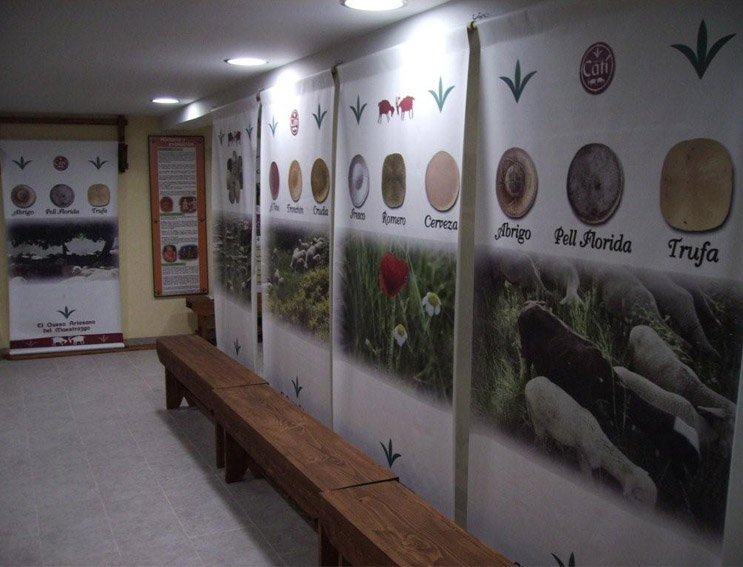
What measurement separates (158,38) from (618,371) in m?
2.70

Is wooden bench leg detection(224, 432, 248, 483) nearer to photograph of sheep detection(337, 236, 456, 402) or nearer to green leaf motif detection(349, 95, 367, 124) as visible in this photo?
photograph of sheep detection(337, 236, 456, 402)

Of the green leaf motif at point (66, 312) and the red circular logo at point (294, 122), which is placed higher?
the red circular logo at point (294, 122)

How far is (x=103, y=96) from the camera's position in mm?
5906

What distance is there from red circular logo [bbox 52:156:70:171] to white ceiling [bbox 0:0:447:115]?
2.00 meters

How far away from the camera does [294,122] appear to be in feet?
13.9

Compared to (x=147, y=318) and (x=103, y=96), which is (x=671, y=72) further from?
(x=147, y=318)

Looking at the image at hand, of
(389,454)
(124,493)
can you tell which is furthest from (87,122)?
(389,454)

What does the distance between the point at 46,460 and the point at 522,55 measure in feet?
13.1

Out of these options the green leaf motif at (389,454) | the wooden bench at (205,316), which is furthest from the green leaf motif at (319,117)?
the wooden bench at (205,316)

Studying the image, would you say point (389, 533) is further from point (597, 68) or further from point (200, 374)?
point (200, 374)

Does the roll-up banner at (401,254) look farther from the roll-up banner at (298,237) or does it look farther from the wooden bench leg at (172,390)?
the wooden bench leg at (172,390)

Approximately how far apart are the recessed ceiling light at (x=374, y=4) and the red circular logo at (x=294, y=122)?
1.37m

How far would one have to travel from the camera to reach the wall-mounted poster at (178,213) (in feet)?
25.7

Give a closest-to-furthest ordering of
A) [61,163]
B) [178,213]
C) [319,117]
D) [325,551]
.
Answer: [325,551] → [319,117] → [61,163] → [178,213]
